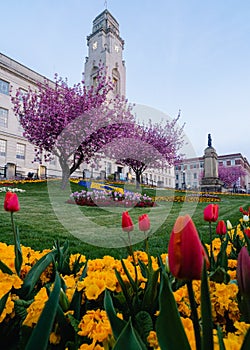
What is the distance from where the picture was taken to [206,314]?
52 cm

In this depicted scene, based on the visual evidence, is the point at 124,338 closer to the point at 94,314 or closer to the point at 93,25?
the point at 94,314

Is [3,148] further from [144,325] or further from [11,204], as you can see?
[144,325]

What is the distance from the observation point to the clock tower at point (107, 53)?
131 ft

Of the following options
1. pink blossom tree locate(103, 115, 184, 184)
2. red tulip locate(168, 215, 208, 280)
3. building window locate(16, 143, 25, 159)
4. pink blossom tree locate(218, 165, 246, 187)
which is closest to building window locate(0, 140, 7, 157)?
building window locate(16, 143, 25, 159)

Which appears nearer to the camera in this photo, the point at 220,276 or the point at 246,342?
the point at 246,342

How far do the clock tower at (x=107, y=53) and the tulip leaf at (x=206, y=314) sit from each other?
136 ft

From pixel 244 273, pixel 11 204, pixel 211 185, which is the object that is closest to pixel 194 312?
pixel 244 273

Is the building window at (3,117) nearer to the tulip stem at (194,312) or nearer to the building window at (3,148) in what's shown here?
the building window at (3,148)

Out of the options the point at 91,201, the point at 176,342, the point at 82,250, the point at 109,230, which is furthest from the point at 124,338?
the point at 91,201

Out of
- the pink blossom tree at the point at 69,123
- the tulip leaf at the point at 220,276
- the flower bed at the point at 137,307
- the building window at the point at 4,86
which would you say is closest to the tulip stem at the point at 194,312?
the flower bed at the point at 137,307

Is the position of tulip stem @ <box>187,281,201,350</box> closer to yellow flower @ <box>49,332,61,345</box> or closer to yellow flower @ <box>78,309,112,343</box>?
yellow flower @ <box>78,309,112,343</box>

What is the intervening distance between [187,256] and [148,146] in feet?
63.5

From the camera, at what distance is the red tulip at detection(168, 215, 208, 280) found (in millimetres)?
522

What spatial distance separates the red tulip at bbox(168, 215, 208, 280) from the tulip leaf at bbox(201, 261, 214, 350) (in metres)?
0.02
